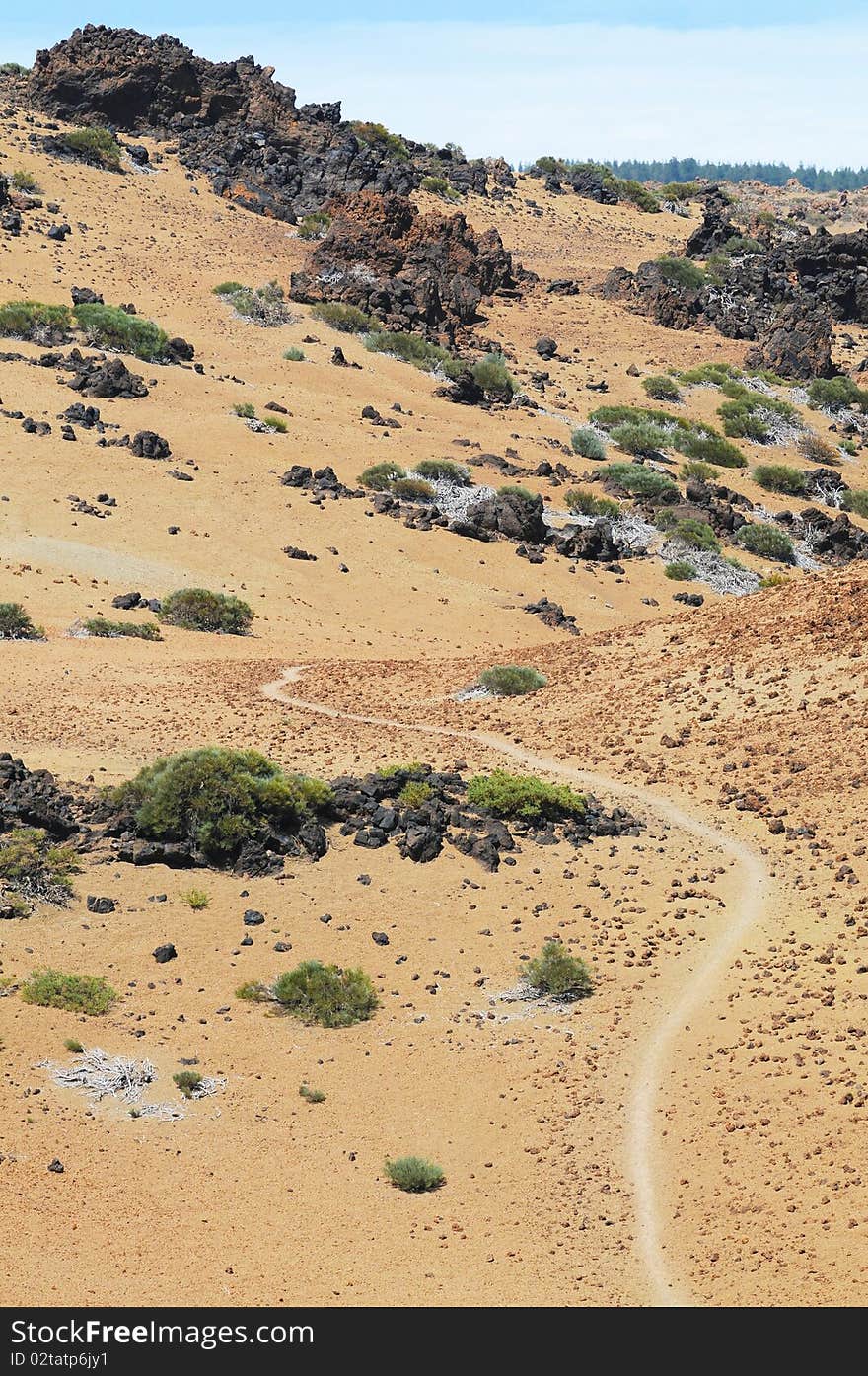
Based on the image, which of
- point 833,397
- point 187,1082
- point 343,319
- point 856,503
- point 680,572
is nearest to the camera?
point 187,1082

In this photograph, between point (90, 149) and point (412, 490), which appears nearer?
point (412, 490)

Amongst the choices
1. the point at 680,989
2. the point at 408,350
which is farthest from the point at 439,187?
the point at 680,989

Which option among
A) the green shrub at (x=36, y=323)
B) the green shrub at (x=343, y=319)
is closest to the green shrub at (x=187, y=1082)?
the green shrub at (x=36, y=323)

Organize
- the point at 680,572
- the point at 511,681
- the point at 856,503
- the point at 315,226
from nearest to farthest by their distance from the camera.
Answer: the point at 511,681 < the point at 680,572 < the point at 856,503 < the point at 315,226

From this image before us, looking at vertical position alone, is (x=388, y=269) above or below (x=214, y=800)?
above

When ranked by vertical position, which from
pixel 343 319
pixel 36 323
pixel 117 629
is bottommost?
pixel 117 629

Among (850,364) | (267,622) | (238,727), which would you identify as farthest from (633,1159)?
(850,364)

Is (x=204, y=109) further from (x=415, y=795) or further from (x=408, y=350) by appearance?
(x=415, y=795)
